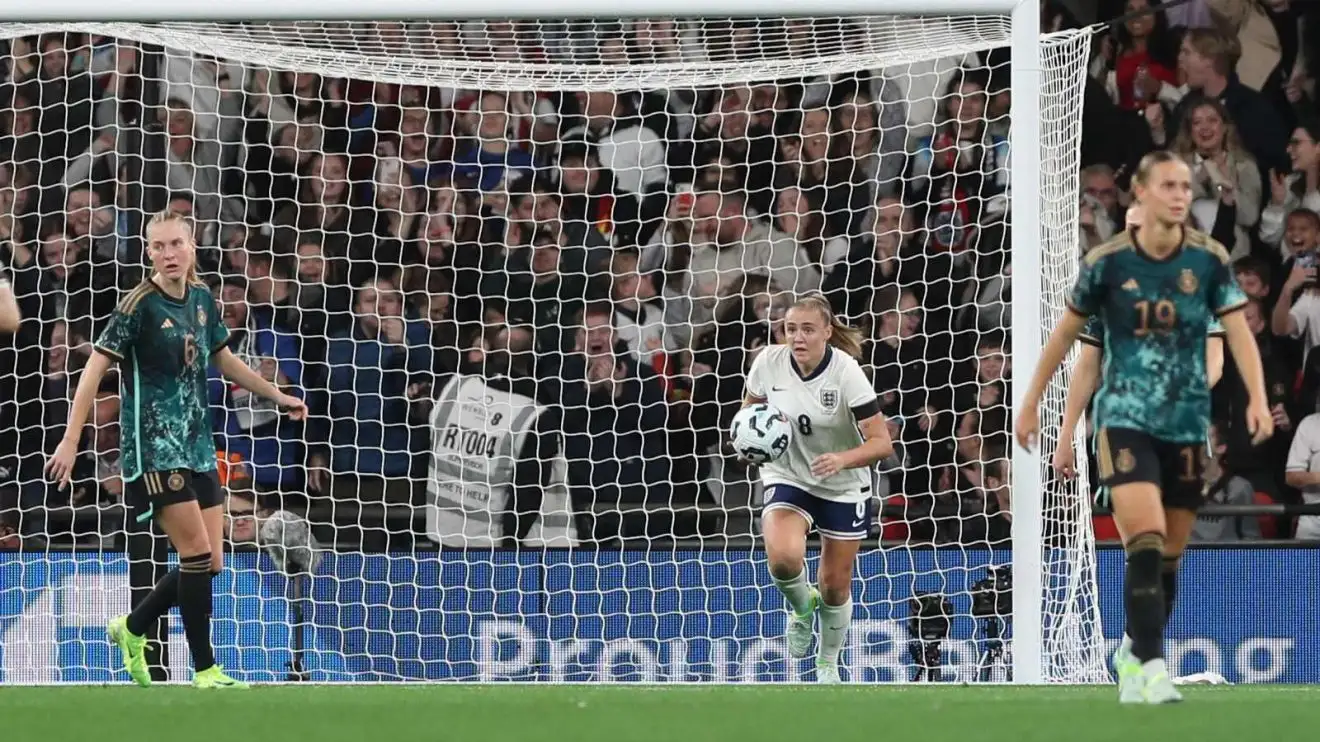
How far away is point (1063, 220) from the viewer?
9.99 m

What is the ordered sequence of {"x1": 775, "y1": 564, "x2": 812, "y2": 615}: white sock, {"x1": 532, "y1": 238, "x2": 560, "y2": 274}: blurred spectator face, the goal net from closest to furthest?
{"x1": 775, "y1": 564, "x2": 812, "y2": 615}: white sock → the goal net → {"x1": 532, "y1": 238, "x2": 560, "y2": 274}: blurred spectator face

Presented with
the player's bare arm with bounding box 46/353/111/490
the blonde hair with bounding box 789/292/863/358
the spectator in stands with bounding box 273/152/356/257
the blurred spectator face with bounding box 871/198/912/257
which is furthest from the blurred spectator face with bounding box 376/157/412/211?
the player's bare arm with bounding box 46/353/111/490

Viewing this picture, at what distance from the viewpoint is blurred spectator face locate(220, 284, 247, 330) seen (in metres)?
11.3

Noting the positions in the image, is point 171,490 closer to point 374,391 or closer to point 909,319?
point 374,391

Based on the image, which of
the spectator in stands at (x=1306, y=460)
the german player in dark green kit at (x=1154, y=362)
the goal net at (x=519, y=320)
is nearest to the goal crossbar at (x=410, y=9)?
the goal net at (x=519, y=320)

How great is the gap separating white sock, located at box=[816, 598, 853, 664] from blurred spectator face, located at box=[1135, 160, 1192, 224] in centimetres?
347

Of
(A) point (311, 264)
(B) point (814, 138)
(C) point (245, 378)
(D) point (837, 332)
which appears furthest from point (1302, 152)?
(C) point (245, 378)

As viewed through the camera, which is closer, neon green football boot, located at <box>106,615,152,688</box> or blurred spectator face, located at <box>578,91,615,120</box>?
neon green football boot, located at <box>106,615,152,688</box>

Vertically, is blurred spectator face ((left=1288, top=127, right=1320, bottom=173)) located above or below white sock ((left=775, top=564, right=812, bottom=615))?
above

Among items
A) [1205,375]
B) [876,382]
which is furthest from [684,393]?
[1205,375]

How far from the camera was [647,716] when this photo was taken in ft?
19.7

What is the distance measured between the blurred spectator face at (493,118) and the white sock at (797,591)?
11.0 feet

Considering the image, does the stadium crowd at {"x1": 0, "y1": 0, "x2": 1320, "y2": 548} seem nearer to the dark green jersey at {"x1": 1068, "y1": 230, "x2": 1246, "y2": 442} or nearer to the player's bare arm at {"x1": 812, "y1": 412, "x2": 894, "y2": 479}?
the player's bare arm at {"x1": 812, "y1": 412, "x2": 894, "y2": 479}

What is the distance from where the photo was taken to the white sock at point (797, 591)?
9.45 metres
